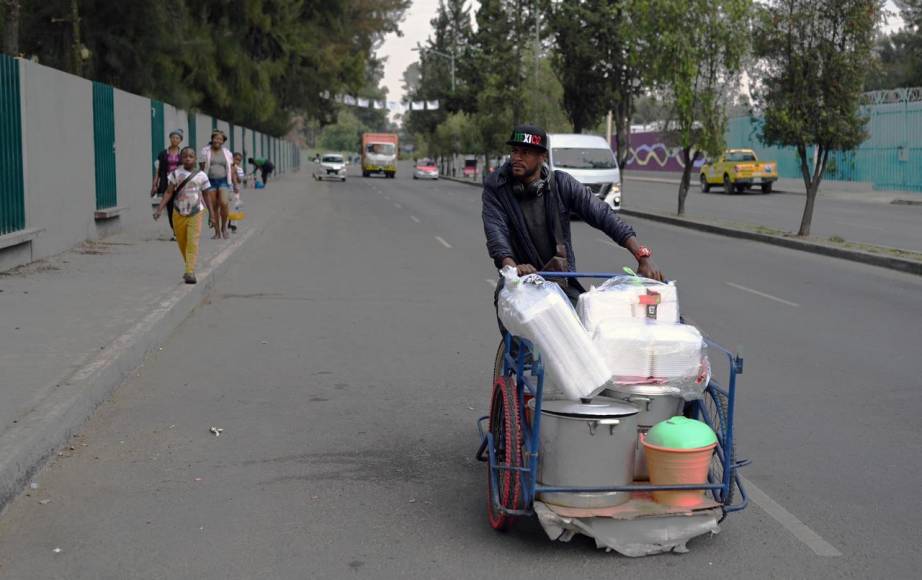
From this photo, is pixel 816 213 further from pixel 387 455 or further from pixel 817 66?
pixel 387 455

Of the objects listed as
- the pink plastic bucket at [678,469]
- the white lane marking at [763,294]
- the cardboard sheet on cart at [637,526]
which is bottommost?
the white lane marking at [763,294]

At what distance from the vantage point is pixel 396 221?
26672mm

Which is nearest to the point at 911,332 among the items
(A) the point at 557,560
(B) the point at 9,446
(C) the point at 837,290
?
(C) the point at 837,290

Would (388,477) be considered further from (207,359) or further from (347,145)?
(347,145)

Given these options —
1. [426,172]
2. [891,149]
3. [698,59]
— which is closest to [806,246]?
[698,59]

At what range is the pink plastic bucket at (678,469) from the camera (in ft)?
14.6

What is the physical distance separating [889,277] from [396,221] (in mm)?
13483

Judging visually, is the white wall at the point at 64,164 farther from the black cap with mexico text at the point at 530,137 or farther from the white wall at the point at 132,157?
the black cap with mexico text at the point at 530,137

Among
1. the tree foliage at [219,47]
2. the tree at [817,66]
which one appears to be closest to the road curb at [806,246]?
the tree at [817,66]

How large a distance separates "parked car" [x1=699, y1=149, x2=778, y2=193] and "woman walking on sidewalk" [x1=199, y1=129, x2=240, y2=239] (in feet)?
90.9

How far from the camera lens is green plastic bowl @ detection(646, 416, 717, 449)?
14.7 ft

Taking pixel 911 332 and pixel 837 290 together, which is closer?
pixel 911 332

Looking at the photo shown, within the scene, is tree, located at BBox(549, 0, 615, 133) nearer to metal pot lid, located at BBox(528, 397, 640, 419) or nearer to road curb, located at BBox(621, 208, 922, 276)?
road curb, located at BBox(621, 208, 922, 276)

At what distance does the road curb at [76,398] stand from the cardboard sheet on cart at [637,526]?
256 centimetres
